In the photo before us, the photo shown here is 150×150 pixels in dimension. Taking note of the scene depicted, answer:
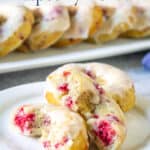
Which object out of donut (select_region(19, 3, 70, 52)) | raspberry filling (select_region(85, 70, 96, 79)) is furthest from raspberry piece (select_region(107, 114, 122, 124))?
donut (select_region(19, 3, 70, 52))

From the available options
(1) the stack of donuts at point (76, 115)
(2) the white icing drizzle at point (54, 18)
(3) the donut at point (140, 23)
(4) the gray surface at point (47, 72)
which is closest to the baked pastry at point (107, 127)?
(1) the stack of donuts at point (76, 115)

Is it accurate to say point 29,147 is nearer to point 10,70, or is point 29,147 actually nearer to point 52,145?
point 52,145

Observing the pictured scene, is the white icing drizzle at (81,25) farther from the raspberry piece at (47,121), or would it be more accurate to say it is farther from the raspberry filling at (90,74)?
the raspberry piece at (47,121)

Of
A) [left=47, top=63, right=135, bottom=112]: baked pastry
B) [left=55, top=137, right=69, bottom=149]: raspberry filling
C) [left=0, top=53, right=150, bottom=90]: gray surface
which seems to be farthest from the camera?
[left=0, top=53, right=150, bottom=90]: gray surface

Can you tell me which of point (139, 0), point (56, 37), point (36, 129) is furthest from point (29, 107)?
point (139, 0)

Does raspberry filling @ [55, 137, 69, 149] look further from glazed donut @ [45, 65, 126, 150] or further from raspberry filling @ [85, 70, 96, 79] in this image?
raspberry filling @ [85, 70, 96, 79]

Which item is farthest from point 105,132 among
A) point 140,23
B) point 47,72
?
point 140,23
